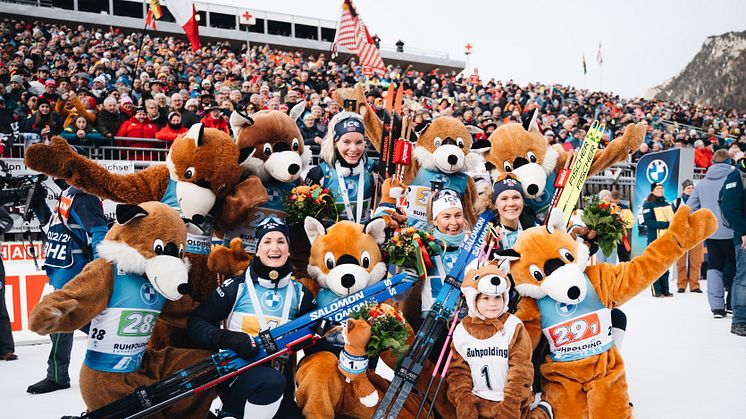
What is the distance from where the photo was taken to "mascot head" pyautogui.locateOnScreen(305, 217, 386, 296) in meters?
3.43

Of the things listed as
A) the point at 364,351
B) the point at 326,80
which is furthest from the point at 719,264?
the point at 326,80

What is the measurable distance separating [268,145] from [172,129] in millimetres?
5096

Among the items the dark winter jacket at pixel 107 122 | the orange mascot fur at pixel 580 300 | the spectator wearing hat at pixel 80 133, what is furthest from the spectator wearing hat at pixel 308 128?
the orange mascot fur at pixel 580 300

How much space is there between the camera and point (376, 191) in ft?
15.8

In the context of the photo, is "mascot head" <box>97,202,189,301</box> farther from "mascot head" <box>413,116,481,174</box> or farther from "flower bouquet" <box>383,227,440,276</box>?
"mascot head" <box>413,116,481,174</box>

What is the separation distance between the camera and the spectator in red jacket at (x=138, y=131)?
841 centimetres

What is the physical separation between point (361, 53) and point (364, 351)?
36.4 feet

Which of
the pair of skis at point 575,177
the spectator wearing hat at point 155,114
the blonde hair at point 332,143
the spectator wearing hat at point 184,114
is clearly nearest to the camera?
the pair of skis at point 575,177

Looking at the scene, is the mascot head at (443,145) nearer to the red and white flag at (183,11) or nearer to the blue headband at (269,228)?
the blue headband at (269,228)

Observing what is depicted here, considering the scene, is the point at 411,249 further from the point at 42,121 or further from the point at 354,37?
the point at 354,37

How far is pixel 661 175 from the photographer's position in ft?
32.4

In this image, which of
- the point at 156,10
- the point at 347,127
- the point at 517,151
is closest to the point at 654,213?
the point at 517,151

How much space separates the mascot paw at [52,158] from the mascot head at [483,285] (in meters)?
2.40

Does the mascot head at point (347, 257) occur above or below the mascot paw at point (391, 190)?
below
